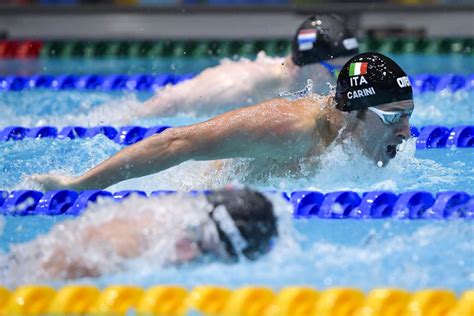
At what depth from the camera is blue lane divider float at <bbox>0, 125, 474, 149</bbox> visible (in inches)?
190

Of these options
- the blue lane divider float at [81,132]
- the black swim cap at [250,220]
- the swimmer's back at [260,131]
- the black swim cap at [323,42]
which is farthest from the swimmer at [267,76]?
the black swim cap at [250,220]

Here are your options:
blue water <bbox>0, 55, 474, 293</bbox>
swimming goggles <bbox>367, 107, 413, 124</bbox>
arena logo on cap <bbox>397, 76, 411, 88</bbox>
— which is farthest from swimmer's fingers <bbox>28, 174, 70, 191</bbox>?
arena logo on cap <bbox>397, 76, 411, 88</bbox>

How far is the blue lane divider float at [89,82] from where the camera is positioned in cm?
665

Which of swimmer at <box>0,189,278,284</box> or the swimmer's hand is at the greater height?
swimmer at <box>0,189,278,284</box>

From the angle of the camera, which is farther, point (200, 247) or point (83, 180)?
point (83, 180)

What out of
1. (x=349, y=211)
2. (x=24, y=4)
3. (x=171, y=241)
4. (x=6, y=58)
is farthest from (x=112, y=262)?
(x=24, y=4)

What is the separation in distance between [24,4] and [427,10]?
3.91 metres

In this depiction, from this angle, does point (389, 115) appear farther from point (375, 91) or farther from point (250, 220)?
point (250, 220)

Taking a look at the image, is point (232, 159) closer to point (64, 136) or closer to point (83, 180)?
A: point (83, 180)

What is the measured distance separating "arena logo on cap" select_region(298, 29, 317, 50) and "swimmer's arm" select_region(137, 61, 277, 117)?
295 mm

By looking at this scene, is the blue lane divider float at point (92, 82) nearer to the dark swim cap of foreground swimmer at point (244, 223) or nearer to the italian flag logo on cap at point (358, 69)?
the italian flag logo on cap at point (358, 69)

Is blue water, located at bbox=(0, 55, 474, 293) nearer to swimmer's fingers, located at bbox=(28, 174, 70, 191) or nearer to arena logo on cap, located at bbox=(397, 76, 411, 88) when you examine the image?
swimmer's fingers, located at bbox=(28, 174, 70, 191)

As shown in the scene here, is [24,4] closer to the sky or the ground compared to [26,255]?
closer to the ground

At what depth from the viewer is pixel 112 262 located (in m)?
2.85
